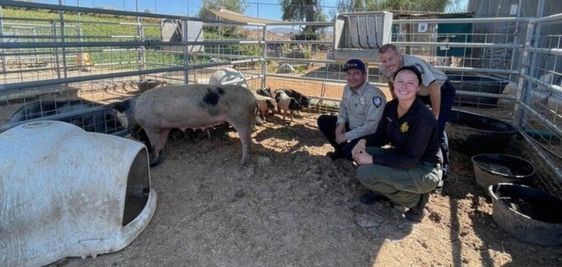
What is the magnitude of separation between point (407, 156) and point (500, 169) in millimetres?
1638

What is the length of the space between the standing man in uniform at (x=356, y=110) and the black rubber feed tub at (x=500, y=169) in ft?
3.52

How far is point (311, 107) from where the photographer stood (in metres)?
7.12

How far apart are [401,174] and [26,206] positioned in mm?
2509

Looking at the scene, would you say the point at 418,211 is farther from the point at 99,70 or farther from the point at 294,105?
the point at 99,70

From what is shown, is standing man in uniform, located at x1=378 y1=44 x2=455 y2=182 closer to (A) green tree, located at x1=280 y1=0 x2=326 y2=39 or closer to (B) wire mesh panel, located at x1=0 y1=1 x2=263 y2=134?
(B) wire mesh panel, located at x1=0 y1=1 x2=263 y2=134

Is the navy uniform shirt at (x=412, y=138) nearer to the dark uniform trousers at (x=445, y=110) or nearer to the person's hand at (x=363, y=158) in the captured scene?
the person's hand at (x=363, y=158)

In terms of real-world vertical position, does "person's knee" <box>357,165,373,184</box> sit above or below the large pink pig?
Result: below

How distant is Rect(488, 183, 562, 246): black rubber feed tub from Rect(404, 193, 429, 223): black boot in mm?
517

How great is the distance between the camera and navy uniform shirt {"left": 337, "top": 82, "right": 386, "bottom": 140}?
12.2ft

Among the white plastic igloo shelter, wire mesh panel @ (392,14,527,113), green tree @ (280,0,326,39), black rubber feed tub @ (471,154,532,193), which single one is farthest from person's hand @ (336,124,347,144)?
green tree @ (280,0,326,39)

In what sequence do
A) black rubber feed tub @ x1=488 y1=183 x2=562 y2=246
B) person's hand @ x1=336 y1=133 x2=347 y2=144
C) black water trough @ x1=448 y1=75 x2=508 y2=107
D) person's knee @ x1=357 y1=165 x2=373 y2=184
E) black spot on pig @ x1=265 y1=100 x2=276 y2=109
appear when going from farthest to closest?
1. black water trough @ x1=448 y1=75 x2=508 y2=107
2. black spot on pig @ x1=265 y1=100 x2=276 y2=109
3. person's hand @ x1=336 y1=133 x2=347 y2=144
4. person's knee @ x1=357 y1=165 x2=373 y2=184
5. black rubber feed tub @ x1=488 y1=183 x2=562 y2=246

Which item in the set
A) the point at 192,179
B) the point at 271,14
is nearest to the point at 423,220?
the point at 192,179

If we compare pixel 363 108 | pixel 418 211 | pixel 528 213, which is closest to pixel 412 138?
pixel 418 211

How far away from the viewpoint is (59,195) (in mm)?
2504
